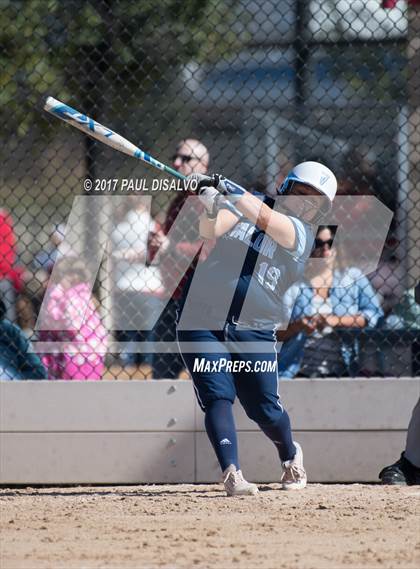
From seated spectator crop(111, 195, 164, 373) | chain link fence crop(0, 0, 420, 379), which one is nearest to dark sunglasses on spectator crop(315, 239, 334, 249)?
chain link fence crop(0, 0, 420, 379)

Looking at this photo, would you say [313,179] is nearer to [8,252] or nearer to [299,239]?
[299,239]

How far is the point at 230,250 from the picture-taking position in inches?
218

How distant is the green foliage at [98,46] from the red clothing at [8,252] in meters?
0.64

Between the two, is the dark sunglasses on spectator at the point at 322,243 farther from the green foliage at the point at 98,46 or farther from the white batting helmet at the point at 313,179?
the green foliage at the point at 98,46

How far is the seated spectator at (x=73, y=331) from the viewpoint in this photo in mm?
6750

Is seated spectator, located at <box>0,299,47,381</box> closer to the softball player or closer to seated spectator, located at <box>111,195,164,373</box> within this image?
seated spectator, located at <box>111,195,164,373</box>

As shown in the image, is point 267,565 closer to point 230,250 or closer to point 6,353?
point 230,250

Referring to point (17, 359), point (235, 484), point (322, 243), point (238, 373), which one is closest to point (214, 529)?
point (235, 484)

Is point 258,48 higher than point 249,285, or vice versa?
point 258,48

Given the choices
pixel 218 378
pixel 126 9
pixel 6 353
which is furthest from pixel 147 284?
pixel 126 9

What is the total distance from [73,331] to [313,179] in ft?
6.86

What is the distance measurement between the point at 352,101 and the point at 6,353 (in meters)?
2.91

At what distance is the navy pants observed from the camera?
546 centimetres

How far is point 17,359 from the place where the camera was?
6.79m
